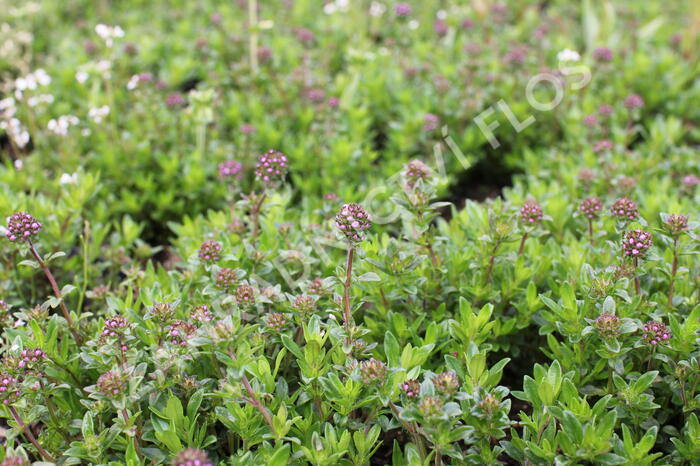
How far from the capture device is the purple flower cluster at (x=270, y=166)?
8.28ft

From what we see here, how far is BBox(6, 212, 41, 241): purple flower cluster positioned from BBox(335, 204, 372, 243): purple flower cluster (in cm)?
105

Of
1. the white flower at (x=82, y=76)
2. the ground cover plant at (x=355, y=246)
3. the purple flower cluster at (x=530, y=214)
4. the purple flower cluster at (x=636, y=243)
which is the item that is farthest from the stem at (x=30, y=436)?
the white flower at (x=82, y=76)

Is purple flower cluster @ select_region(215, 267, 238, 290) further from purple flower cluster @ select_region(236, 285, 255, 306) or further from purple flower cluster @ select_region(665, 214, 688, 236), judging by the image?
purple flower cluster @ select_region(665, 214, 688, 236)

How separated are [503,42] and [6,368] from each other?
4.42 m

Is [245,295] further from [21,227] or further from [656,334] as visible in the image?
[656,334]

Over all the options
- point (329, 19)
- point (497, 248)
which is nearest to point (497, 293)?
point (497, 248)

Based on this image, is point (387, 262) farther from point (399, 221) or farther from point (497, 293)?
point (399, 221)

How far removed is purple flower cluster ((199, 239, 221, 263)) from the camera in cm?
255

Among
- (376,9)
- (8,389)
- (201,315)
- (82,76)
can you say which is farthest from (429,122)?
(8,389)

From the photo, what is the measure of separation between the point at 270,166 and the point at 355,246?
0.61 metres

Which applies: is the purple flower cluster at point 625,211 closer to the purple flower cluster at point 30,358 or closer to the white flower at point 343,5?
the purple flower cluster at point 30,358

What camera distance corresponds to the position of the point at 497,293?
256 centimetres

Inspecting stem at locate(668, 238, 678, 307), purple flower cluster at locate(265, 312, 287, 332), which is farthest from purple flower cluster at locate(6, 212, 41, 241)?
stem at locate(668, 238, 678, 307)

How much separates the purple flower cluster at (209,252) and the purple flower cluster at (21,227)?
591mm
